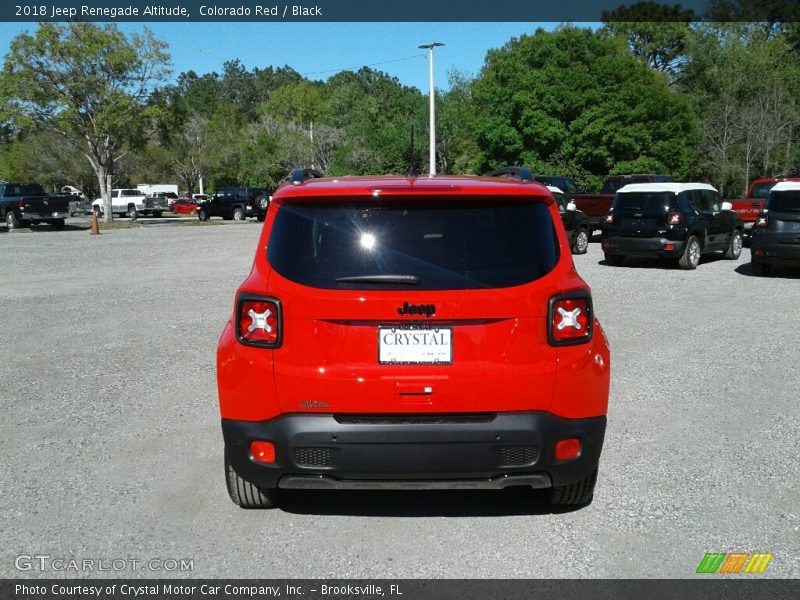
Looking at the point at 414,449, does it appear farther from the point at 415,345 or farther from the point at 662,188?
the point at 662,188

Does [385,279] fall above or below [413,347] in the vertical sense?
above

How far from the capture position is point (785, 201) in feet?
47.9

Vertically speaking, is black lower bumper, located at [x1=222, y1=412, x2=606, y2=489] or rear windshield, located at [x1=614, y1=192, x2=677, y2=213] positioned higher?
rear windshield, located at [x1=614, y1=192, x2=677, y2=213]

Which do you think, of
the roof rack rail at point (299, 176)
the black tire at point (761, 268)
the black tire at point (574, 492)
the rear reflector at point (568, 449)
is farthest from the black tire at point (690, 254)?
the rear reflector at point (568, 449)

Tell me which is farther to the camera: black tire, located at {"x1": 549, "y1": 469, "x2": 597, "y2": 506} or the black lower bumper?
black tire, located at {"x1": 549, "y1": 469, "x2": 597, "y2": 506}

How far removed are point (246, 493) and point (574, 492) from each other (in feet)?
5.79

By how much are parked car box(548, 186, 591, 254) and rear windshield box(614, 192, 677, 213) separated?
2596 mm

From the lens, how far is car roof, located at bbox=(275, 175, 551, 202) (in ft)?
12.0

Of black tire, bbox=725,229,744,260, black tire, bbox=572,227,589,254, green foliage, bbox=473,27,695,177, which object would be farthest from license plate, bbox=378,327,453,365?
green foliage, bbox=473,27,695,177

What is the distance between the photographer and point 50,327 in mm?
10148

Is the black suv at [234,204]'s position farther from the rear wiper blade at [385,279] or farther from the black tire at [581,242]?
the rear wiper blade at [385,279]

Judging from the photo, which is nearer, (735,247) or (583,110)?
(735,247)

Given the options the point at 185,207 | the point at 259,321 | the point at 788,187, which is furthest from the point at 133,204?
the point at 259,321

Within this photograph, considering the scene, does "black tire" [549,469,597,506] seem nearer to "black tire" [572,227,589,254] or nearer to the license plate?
the license plate
